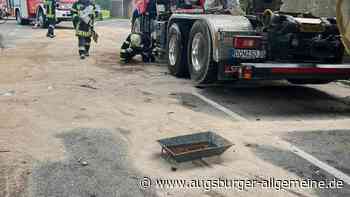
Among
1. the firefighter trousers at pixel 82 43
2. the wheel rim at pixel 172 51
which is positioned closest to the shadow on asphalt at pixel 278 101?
the wheel rim at pixel 172 51

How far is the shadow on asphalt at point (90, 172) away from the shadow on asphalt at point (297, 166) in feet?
4.42

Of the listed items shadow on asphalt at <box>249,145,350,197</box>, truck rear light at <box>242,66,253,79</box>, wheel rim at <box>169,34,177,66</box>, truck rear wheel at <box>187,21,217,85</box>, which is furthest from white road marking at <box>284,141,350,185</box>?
wheel rim at <box>169,34,177,66</box>

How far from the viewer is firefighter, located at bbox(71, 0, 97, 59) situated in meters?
12.4

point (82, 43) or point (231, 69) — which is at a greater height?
point (231, 69)

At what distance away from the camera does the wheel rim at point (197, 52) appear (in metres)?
8.07

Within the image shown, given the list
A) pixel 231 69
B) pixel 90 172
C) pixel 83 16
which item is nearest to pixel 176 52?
pixel 231 69

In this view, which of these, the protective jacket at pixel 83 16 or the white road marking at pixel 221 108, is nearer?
the white road marking at pixel 221 108

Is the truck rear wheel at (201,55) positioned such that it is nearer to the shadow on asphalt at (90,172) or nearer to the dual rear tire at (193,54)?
the dual rear tire at (193,54)

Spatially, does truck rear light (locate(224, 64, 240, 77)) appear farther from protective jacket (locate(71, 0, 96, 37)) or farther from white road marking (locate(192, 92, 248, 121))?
protective jacket (locate(71, 0, 96, 37))

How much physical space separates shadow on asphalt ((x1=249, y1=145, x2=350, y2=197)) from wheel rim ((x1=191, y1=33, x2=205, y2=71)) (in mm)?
3155

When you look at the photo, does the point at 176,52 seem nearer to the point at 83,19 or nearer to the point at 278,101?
the point at 278,101

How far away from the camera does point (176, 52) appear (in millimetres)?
9422

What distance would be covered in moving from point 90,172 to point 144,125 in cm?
163

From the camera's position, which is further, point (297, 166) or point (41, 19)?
point (41, 19)
